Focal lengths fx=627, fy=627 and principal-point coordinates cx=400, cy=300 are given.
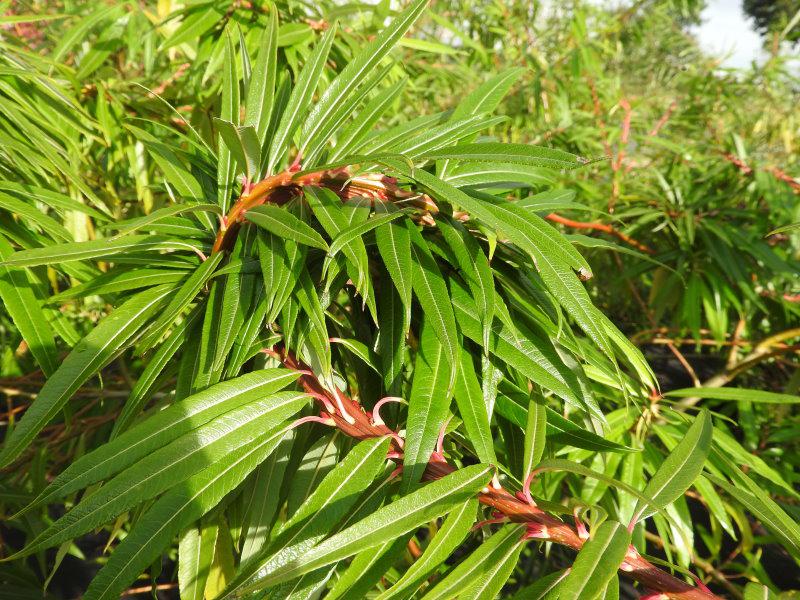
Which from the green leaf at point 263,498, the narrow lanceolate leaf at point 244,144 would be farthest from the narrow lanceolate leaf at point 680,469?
the narrow lanceolate leaf at point 244,144

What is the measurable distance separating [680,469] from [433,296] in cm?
24

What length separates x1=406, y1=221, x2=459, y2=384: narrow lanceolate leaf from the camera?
511 mm

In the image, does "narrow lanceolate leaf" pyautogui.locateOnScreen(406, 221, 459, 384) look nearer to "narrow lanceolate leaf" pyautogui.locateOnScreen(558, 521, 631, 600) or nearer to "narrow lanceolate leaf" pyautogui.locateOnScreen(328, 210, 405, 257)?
"narrow lanceolate leaf" pyautogui.locateOnScreen(328, 210, 405, 257)

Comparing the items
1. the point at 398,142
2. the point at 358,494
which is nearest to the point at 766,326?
the point at 398,142

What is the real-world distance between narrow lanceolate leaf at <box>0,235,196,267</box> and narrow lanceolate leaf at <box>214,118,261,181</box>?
104 millimetres

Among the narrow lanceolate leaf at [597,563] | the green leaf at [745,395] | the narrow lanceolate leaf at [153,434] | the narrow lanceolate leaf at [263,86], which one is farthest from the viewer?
the green leaf at [745,395]

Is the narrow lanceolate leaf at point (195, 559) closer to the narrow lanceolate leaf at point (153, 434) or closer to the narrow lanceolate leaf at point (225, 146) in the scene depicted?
the narrow lanceolate leaf at point (153, 434)

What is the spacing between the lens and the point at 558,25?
2.83 metres

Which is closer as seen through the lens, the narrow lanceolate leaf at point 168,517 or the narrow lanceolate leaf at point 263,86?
the narrow lanceolate leaf at point 168,517

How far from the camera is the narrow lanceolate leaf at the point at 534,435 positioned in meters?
0.52

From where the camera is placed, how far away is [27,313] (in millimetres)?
663

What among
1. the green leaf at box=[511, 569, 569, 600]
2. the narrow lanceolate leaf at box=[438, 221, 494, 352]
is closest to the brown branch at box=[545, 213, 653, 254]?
the narrow lanceolate leaf at box=[438, 221, 494, 352]

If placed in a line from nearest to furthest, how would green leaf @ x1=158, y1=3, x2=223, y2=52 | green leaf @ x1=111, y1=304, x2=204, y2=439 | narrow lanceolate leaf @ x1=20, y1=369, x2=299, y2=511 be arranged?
narrow lanceolate leaf @ x1=20, y1=369, x2=299, y2=511, green leaf @ x1=111, y1=304, x2=204, y2=439, green leaf @ x1=158, y1=3, x2=223, y2=52

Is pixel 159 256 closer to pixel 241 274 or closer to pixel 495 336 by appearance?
pixel 241 274
